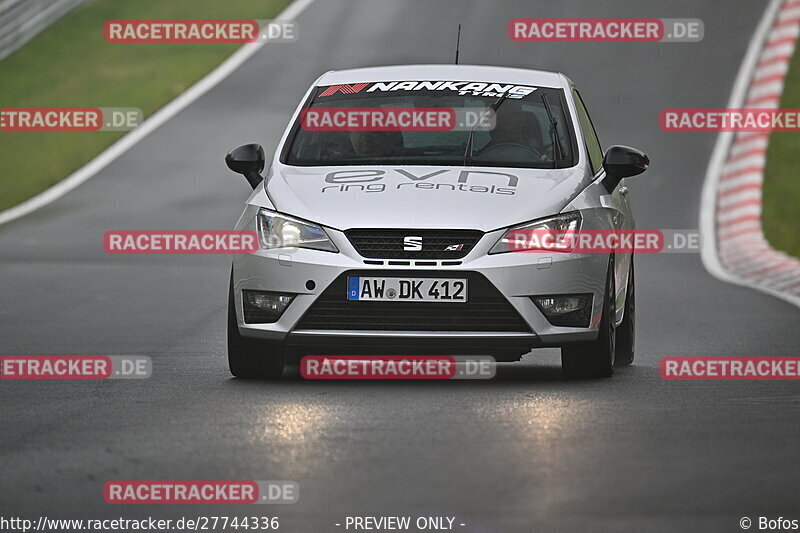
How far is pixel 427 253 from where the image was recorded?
30.5ft

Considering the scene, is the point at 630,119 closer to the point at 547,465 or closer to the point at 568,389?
the point at 568,389

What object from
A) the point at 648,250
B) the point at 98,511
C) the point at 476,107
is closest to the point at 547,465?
the point at 98,511

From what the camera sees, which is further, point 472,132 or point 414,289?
point 472,132

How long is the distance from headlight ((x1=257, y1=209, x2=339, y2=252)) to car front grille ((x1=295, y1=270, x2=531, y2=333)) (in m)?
0.26

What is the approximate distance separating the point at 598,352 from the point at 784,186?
15.3 meters

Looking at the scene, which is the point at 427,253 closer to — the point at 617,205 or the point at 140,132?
the point at 617,205

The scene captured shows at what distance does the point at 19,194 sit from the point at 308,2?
1619cm

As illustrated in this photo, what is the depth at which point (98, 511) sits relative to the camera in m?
6.30

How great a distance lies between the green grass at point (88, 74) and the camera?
2680cm

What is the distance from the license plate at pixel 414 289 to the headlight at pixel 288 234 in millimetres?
284

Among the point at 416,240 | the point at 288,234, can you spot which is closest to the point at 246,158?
the point at 288,234

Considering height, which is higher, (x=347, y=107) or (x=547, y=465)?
(x=347, y=107)

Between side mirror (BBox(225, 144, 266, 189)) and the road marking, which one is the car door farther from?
the road marking

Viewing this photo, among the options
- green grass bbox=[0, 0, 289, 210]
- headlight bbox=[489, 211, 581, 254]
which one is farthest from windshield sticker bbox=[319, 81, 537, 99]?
green grass bbox=[0, 0, 289, 210]
